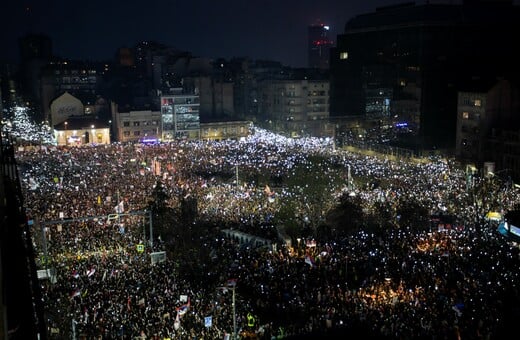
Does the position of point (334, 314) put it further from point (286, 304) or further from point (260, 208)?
point (260, 208)

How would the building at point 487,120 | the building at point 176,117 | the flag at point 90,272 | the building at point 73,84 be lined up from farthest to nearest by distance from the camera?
the building at point 73,84, the building at point 176,117, the building at point 487,120, the flag at point 90,272

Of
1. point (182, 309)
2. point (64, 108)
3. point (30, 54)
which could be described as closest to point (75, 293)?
point (182, 309)

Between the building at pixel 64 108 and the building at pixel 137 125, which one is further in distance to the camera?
the building at pixel 64 108

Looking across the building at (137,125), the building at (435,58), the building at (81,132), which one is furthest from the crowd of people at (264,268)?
the building at (137,125)

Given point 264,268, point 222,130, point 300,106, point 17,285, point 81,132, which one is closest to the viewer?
point 17,285

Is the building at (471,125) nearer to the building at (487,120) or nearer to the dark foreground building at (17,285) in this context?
the building at (487,120)

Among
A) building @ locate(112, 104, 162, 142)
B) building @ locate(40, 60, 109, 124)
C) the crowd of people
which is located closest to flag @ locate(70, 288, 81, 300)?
the crowd of people

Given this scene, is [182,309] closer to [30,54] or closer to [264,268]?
[264,268]
